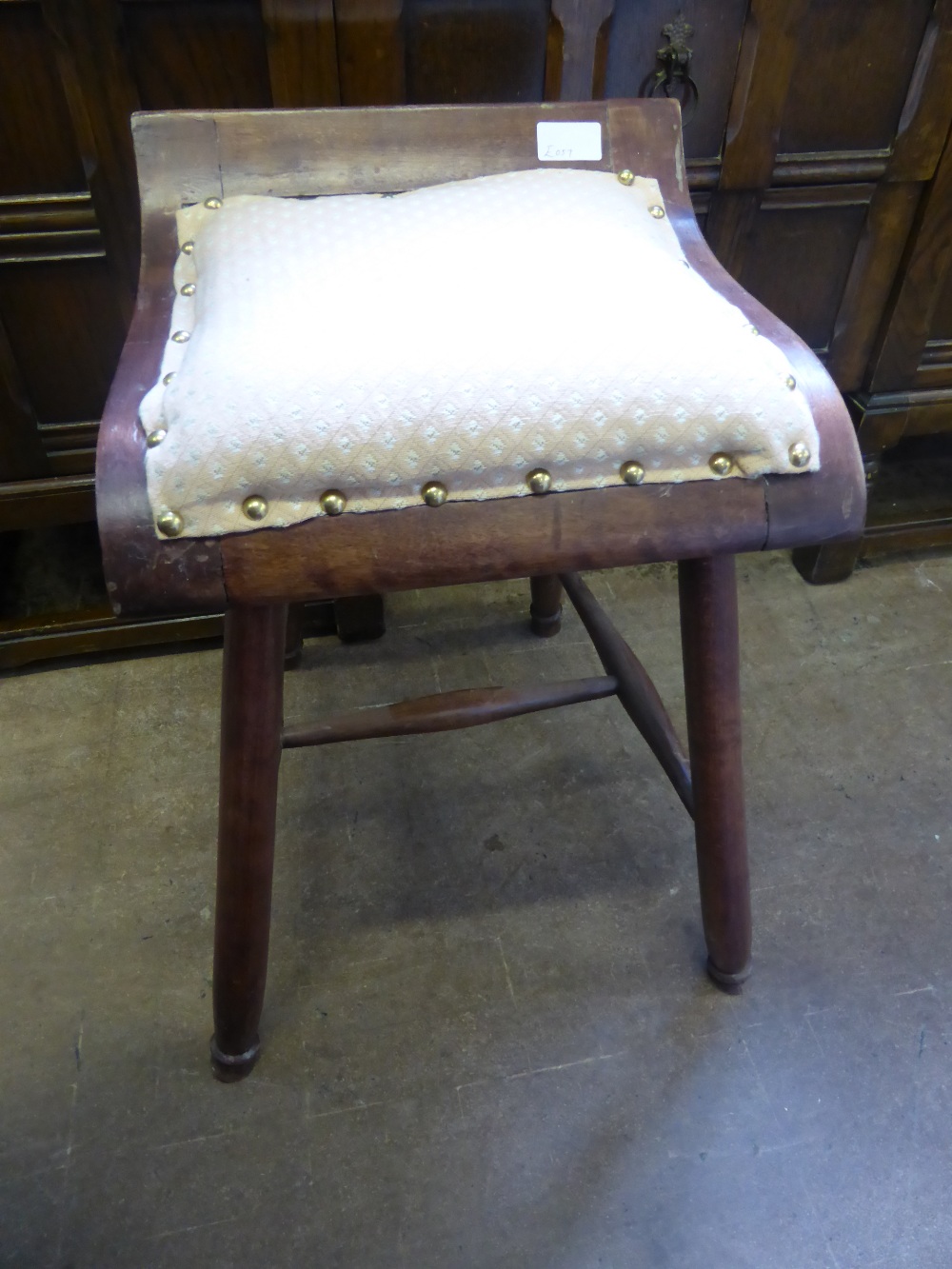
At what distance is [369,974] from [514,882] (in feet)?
0.53

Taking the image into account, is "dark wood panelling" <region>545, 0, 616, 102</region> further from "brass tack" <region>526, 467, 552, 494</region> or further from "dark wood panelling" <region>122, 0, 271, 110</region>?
"brass tack" <region>526, 467, 552, 494</region>

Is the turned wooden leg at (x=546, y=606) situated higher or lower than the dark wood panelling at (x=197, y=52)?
lower

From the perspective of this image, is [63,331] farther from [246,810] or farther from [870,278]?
[870,278]

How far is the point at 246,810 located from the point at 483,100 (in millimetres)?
656

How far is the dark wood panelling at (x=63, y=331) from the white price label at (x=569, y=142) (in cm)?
43

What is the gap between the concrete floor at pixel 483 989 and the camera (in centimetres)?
67

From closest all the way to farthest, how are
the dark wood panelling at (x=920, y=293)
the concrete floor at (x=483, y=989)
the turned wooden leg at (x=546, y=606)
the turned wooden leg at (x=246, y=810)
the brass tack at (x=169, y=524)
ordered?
the brass tack at (x=169, y=524)
the turned wooden leg at (x=246, y=810)
the concrete floor at (x=483, y=989)
the dark wood panelling at (x=920, y=293)
the turned wooden leg at (x=546, y=606)

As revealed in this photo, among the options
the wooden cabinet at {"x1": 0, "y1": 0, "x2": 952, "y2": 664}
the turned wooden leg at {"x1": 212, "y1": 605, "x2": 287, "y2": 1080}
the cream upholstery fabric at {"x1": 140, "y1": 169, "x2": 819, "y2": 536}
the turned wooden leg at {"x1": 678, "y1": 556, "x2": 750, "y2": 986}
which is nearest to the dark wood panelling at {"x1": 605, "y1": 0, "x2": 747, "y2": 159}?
the wooden cabinet at {"x1": 0, "y1": 0, "x2": 952, "y2": 664}

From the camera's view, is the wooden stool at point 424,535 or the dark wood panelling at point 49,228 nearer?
the wooden stool at point 424,535

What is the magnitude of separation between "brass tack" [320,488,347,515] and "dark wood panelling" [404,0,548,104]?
53 centimetres

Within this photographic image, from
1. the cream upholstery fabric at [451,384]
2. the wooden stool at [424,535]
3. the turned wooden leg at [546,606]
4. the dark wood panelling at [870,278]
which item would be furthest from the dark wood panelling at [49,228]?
the dark wood panelling at [870,278]

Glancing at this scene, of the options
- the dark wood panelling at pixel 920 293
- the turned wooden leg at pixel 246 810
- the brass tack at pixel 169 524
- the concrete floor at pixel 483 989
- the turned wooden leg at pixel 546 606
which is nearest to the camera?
the brass tack at pixel 169 524

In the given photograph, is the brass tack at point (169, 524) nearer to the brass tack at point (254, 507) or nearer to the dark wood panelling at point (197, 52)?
the brass tack at point (254, 507)

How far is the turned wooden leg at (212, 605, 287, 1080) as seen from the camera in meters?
0.56
